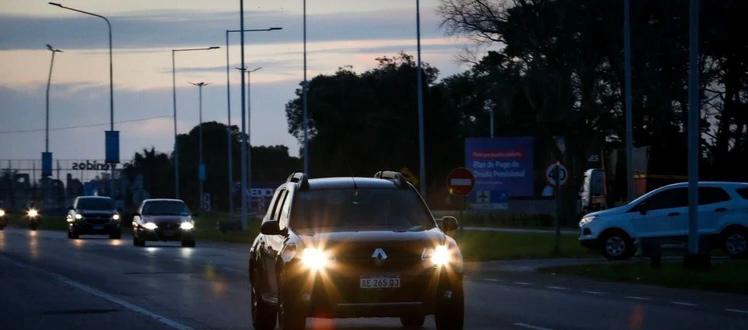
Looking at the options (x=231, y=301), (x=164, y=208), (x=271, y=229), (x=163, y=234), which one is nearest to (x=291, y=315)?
(x=271, y=229)

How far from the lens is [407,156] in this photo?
121m

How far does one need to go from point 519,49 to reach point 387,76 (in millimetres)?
59831

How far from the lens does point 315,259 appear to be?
15508 millimetres

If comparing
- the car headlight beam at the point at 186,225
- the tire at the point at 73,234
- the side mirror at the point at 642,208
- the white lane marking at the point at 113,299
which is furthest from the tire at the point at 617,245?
the tire at the point at 73,234

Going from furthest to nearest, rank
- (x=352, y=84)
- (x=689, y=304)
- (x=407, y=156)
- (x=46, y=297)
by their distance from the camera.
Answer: (x=352, y=84) → (x=407, y=156) → (x=46, y=297) → (x=689, y=304)

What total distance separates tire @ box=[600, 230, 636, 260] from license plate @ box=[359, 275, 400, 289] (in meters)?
22.9

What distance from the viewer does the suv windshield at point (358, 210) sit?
54.0 ft

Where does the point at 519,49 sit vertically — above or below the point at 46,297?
above

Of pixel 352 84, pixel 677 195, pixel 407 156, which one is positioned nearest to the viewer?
pixel 677 195

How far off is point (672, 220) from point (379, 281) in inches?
895

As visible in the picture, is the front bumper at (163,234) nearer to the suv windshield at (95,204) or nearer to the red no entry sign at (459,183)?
the suv windshield at (95,204)

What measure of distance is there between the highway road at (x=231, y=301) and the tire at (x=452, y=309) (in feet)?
6.15

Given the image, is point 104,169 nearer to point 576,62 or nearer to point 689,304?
point 576,62

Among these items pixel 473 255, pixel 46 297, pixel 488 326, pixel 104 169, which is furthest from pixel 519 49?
pixel 104 169
